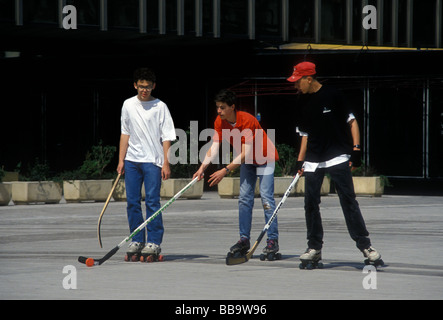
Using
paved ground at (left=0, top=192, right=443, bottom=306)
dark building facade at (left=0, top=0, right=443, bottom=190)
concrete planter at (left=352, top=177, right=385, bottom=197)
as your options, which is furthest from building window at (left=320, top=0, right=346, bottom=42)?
paved ground at (left=0, top=192, right=443, bottom=306)

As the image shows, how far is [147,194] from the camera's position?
10.4 metres

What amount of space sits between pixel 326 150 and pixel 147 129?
204 centimetres

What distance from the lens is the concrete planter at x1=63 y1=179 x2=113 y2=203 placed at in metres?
22.1

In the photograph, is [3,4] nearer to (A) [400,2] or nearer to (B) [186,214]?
(B) [186,214]

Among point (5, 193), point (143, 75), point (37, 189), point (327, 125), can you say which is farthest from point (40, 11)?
point (327, 125)

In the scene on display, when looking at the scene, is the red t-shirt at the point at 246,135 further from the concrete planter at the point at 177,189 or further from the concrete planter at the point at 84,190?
the concrete planter at the point at 177,189

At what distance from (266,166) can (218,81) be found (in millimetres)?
22709

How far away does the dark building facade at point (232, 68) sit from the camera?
98.5 ft

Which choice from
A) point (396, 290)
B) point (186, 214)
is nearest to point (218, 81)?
point (186, 214)

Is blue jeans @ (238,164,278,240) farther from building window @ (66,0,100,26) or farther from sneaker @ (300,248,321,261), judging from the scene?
building window @ (66,0,100,26)

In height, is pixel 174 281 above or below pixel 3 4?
below

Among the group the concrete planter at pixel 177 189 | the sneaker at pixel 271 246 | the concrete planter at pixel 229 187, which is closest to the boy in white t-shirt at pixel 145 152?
the sneaker at pixel 271 246

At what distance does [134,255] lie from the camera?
1039cm

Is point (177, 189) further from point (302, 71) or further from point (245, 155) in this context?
point (302, 71)
